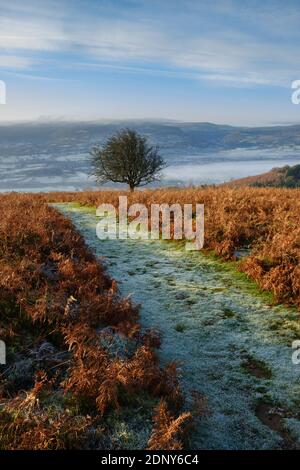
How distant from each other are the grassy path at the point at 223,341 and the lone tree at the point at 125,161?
29.8m

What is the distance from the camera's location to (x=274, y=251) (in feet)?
37.3

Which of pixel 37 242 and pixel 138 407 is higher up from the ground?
pixel 37 242

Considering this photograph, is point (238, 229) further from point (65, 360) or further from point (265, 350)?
point (65, 360)

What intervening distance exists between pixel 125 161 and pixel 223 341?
35962 millimetres

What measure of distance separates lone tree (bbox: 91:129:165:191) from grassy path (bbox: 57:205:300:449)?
2981 centimetres

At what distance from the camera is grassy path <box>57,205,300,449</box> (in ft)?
19.1

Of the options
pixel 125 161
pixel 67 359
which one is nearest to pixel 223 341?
pixel 67 359

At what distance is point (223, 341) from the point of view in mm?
8172

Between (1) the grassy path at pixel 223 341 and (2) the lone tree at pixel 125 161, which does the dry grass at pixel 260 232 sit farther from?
(2) the lone tree at pixel 125 161

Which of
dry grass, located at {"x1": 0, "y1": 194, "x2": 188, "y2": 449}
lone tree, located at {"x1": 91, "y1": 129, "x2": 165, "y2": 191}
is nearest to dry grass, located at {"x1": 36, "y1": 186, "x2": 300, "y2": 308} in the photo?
dry grass, located at {"x1": 0, "y1": 194, "x2": 188, "y2": 449}

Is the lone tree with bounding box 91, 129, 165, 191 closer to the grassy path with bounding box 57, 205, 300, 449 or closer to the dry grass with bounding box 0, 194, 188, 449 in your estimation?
the grassy path with bounding box 57, 205, 300, 449

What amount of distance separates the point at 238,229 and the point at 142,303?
506 cm
